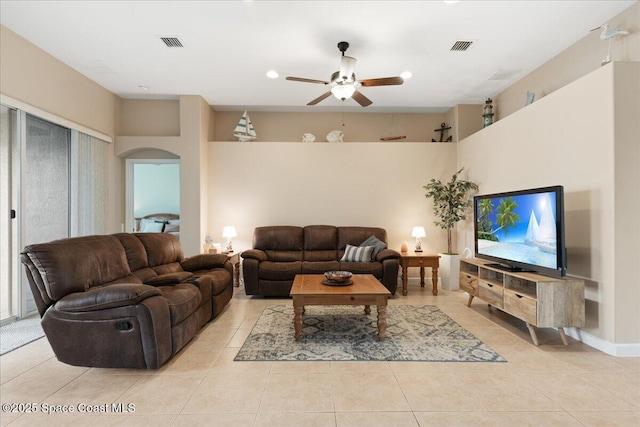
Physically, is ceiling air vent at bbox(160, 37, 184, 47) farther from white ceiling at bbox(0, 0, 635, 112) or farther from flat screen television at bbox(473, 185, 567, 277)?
flat screen television at bbox(473, 185, 567, 277)

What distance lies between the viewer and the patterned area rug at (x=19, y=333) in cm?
301

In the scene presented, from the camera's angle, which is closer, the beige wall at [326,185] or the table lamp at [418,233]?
the table lamp at [418,233]

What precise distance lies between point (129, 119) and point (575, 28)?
6242mm

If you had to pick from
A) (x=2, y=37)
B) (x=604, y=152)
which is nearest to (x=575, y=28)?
(x=604, y=152)

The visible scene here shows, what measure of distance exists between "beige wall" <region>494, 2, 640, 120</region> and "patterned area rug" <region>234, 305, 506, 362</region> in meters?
3.11

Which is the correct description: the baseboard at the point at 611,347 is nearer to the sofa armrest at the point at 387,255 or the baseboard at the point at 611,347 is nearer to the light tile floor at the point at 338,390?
the light tile floor at the point at 338,390

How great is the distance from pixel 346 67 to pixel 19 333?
4.31 m

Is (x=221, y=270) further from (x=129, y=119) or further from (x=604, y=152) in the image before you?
(x=604, y=152)

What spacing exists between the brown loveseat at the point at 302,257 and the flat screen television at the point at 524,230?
1.25 metres

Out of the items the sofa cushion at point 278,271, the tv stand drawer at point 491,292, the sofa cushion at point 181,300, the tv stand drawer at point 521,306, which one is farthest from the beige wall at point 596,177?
the sofa cushion at point 181,300

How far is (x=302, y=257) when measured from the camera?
5234mm

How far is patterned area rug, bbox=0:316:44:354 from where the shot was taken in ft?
9.88

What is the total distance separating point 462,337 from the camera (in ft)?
10.5

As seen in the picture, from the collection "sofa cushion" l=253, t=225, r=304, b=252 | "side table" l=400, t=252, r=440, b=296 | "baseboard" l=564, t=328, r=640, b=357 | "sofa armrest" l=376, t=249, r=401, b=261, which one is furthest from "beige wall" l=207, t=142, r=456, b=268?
"baseboard" l=564, t=328, r=640, b=357
